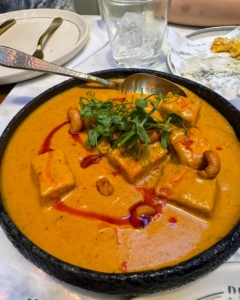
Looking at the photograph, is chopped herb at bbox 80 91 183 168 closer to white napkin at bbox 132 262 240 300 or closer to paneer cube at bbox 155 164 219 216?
paneer cube at bbox 155 164 219 216

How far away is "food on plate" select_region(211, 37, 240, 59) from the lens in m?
Result: 1.61

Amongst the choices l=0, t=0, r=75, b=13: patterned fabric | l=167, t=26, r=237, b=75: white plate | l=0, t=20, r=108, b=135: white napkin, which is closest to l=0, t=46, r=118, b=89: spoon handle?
l=0, t=20, r=108, b=135: white napkin

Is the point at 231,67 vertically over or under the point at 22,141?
under

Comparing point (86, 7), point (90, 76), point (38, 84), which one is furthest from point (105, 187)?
point (86, 7)

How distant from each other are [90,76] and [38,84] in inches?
16.1

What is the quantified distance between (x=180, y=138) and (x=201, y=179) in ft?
Result: 0.51

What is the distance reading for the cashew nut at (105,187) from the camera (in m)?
0.87

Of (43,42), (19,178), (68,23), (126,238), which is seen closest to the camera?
(126,238)

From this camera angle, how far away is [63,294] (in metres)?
0.82

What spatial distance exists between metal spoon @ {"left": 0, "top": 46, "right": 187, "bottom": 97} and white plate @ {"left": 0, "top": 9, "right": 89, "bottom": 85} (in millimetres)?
271

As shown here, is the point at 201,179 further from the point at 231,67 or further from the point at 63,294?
the point at 231,67

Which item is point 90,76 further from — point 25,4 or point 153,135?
point 25,4

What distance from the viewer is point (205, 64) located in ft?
5.17

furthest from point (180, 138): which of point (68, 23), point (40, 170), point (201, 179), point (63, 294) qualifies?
point (68, 23)
